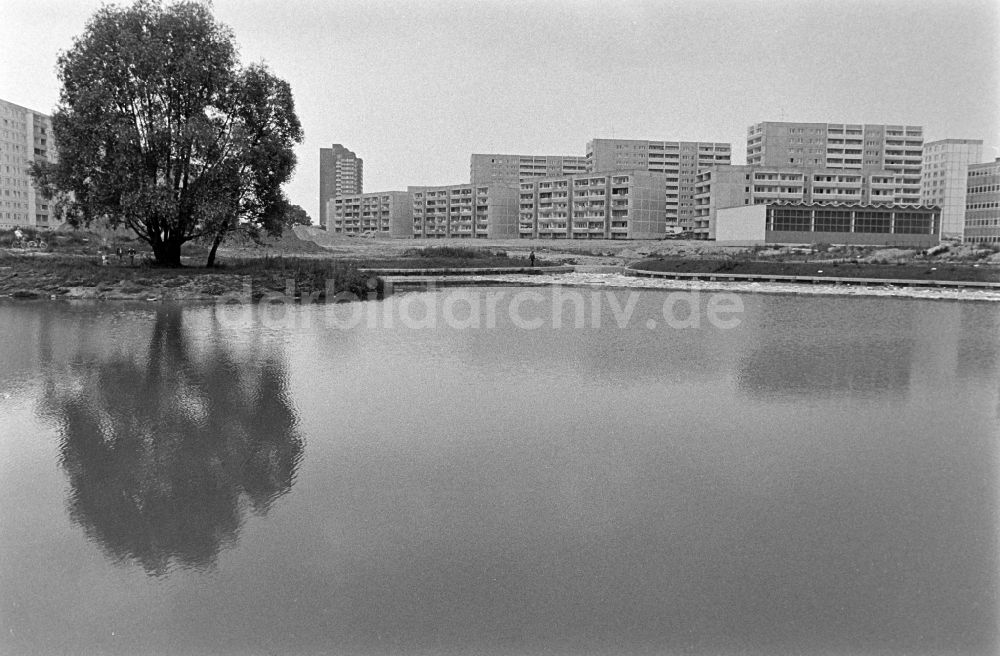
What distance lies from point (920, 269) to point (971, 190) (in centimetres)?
8033

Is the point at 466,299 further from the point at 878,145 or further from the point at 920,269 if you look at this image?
the point at 878,145

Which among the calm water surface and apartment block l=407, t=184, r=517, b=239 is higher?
apartment block l=407, t=184, r=517, b=239

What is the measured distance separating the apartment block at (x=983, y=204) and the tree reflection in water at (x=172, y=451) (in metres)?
104

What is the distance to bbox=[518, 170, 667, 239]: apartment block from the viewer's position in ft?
336

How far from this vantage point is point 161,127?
2744 centimetres

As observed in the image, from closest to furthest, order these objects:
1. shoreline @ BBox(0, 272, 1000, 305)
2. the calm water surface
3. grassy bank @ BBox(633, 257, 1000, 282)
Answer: the calm water surface
shoreline @ BBox(0, 272, 1000, 305)
grassy bank @ BBox(633, 257, 1000, 282)

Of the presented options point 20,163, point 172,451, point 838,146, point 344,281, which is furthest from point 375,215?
point 172,451

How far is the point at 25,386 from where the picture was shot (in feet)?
34.6

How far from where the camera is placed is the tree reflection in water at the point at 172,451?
18.5 feet

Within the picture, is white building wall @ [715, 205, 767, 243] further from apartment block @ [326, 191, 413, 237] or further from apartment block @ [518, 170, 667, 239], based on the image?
apartment block @ [326, 191, 413, 237]

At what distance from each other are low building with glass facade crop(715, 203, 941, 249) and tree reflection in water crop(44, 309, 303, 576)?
70.7 metres

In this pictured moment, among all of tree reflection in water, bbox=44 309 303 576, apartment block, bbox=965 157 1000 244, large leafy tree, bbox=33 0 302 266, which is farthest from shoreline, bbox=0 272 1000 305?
apartment block, bbox=965 157 1000 244

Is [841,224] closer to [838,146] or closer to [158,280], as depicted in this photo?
[838,146]

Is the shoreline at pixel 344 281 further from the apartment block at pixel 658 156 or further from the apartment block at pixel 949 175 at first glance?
the apartment block at pixel 658 156
